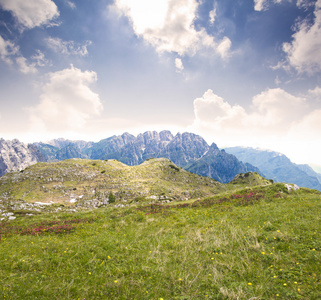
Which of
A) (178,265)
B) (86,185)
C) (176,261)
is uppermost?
(178,265)

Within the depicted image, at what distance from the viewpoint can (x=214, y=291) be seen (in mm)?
6945

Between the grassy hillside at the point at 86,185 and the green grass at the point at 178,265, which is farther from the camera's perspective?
the grassy hillside at the point at 86,185

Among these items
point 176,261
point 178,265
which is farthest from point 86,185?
point 178,265

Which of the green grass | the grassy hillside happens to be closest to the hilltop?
the green grass

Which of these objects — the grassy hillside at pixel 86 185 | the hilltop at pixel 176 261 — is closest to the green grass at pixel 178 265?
the hilltop at pixel 176 261

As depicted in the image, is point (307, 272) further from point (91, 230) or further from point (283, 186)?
point (283, 186)

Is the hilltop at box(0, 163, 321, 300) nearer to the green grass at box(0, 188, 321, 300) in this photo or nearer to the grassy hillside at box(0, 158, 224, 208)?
the green grass at box(0, 188, 321, 300)

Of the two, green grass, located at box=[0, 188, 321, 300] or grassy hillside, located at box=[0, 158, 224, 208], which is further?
grassy hillside, located at box=[0, 158, 224, 208]

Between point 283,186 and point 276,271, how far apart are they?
84.7ft

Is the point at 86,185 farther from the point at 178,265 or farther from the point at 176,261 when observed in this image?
the point at 178,265

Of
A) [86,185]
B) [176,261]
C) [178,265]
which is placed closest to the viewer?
[178,265]

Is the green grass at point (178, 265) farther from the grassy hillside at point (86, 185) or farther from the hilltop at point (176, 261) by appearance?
the grassy hillside at point (86, 185)

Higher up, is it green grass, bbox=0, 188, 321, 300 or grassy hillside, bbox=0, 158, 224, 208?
green grass, bbox=0, 188, 321, 300

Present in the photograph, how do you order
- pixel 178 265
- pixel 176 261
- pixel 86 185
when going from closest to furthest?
1. pixel 178 265
2. pixel 176 261
3. pixel 86 185
